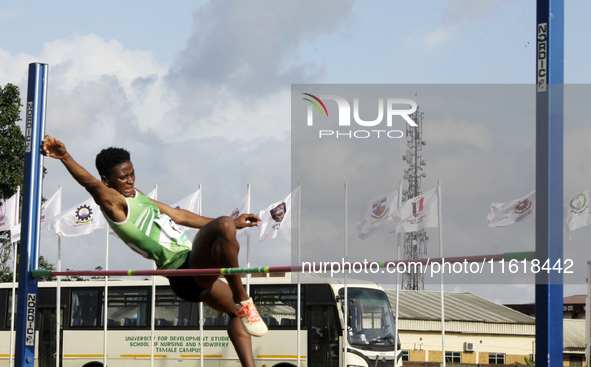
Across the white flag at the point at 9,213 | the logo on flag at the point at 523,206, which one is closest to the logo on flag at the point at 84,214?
the white flag at the point at 9,213

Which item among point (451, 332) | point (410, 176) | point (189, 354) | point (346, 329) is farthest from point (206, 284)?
point (451, 332)

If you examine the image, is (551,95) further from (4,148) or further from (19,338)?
(4,148)

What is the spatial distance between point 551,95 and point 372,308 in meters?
10.4

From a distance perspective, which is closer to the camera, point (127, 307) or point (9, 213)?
point (127, 307)

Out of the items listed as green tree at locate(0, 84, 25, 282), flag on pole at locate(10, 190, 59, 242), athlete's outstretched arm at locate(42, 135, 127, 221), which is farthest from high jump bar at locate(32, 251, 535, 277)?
green tree at locate(0, 84, 25, 282)

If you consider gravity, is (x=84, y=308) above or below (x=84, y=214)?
below

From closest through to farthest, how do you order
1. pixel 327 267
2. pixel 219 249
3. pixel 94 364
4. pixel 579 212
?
pixel 219 249 < pixel 327 267 < pixel 579 212 < pixel 94 364

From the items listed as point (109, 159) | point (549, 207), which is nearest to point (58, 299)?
point (109, 159)

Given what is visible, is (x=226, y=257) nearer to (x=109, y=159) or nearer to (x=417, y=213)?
(x=109, y=159)

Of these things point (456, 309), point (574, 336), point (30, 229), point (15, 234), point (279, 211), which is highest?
point (279, 211)

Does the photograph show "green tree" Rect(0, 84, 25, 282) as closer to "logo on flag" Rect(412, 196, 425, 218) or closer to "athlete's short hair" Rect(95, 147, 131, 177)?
"logo on flag" Rect(412, 196, 425, 218)

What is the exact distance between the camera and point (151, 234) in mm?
4418

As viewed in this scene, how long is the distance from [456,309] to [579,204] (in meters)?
21.9

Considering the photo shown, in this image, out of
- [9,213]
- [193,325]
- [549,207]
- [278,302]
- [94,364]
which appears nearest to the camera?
[549,207]
